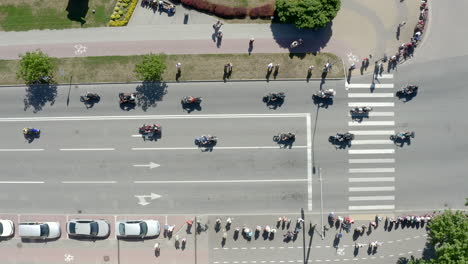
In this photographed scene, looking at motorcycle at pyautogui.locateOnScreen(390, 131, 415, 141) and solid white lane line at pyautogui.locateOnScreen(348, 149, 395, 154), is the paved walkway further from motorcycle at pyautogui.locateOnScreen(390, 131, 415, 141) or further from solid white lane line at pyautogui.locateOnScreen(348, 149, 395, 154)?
solid white lane line at pyautogui.locateOnScreen(348, 149, 395, 154)

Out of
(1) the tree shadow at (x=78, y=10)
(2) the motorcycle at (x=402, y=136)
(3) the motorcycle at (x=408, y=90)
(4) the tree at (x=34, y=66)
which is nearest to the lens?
(4) the tree at (x=34, y=66)

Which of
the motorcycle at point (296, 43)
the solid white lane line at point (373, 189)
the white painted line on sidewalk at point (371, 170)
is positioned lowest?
the solid white lane line at point (373, 189)

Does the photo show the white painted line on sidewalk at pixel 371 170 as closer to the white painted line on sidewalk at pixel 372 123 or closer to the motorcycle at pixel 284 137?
the white painted line on sidewalk at pixel 372 123

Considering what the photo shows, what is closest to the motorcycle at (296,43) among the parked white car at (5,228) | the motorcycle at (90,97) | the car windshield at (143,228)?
the motorcycle at (90,97)


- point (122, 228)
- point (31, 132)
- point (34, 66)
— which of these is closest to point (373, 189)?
point (122, 228)

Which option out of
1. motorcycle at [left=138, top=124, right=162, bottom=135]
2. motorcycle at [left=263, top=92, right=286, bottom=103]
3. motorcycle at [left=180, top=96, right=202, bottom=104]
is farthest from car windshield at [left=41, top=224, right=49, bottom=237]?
motorcycle at [left=263, top=92, right=286, bottom=103]

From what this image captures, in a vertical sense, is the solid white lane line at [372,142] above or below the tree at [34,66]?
below
